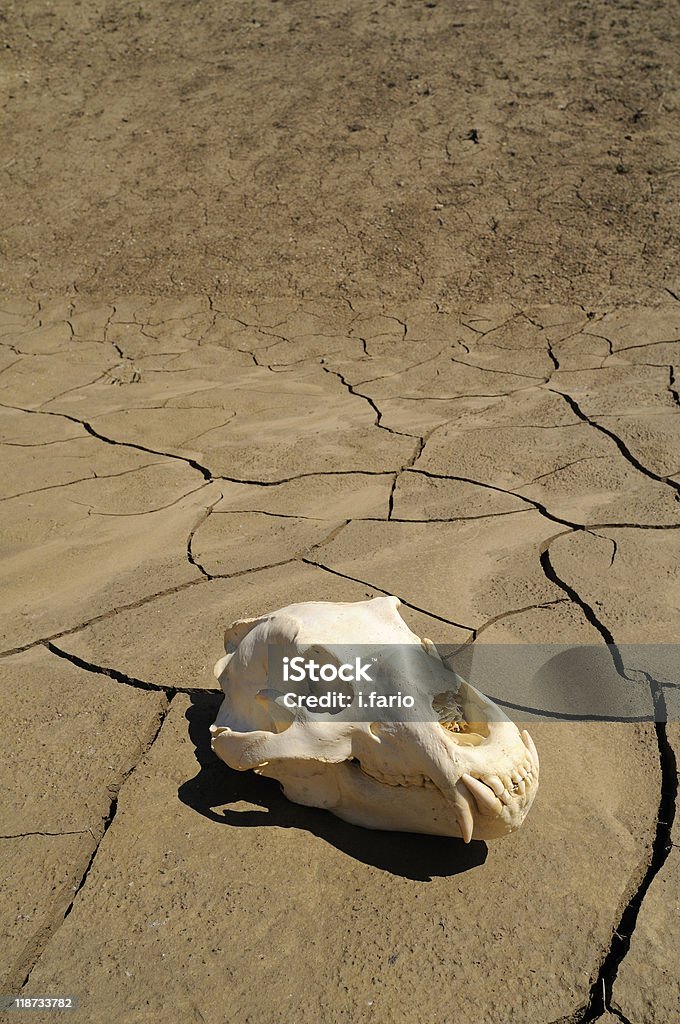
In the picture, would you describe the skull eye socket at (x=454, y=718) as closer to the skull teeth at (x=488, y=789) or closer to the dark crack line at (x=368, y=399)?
the skull teeth at (x=488, y=789)

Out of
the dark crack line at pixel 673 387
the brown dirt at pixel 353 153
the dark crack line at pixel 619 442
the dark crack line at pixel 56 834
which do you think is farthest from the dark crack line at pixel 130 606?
the brown dirt at pixel 353 153

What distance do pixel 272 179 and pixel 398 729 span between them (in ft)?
19.5

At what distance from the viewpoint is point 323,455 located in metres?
3.74

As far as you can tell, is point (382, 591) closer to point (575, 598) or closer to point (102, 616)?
point (575, 598)

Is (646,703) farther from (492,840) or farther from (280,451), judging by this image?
(280,451)

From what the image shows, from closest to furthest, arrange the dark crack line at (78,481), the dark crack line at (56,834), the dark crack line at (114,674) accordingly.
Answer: the dark crack line at (56,834) → the dark crack line at (114,674) → the dark crack line at (78,481)

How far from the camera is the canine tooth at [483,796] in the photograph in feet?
4.96

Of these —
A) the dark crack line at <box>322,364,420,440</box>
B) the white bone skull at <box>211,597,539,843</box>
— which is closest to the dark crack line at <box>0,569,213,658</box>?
the white bone skull at <box>211,597,539,843</box>

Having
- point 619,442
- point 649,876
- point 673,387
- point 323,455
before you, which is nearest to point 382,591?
point 649,876

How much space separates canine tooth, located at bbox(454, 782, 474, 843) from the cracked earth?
12 centimetres

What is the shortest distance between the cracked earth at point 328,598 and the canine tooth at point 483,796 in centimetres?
16

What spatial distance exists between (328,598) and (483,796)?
107cm

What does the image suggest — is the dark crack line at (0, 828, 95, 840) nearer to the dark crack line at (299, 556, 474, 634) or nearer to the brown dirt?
the dark crack line at (299, 556, 474, 634)

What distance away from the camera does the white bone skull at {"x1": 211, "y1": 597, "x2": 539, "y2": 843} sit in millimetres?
1543
